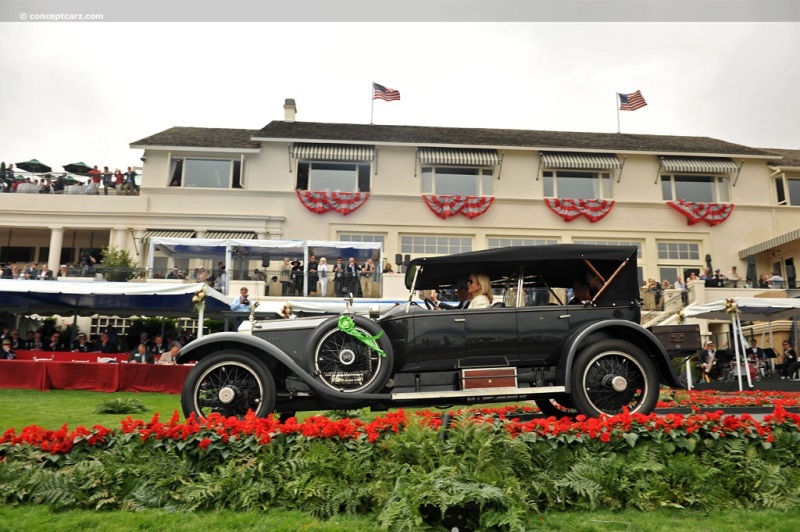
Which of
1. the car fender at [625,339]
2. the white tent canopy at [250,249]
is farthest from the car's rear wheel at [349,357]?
the white tent canopy at [250,249]

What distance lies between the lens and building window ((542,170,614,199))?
30438 millimetres

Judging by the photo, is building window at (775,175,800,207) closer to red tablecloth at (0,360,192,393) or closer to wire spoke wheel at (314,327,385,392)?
red tablecloth at (0,360,192,393)

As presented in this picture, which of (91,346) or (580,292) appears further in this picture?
(91,346)

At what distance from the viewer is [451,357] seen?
22.3ft

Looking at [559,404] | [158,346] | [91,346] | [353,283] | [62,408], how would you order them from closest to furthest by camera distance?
[559,404]
[62,408]
[158,346]
[91,346]
[353,283]

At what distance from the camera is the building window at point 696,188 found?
30750 millimetres

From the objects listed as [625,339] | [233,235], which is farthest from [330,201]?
[625,339]

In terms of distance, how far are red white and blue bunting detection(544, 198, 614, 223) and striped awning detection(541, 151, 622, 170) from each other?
1773 millimetres

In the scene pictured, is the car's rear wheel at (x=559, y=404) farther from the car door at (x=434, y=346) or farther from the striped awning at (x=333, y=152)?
the striped awning at (x=333, y=152)

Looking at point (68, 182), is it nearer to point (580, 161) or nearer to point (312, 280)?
point (312, 280)

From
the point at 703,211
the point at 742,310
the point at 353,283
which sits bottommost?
the point at 742,310

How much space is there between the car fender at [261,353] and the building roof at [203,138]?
23.9 metres

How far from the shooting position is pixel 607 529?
4293mm

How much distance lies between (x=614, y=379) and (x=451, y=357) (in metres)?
1.88
